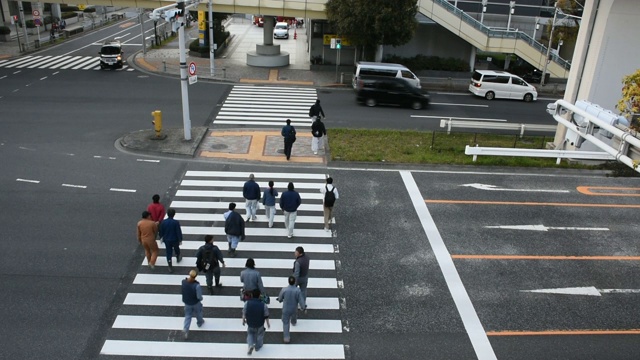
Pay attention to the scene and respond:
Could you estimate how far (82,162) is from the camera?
18031mm

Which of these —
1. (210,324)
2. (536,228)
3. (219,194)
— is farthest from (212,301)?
(536,228)

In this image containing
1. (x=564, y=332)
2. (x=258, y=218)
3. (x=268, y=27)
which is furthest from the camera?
(x=268, y=27)

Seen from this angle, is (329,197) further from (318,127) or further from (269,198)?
(318,127)

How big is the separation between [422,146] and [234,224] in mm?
11658

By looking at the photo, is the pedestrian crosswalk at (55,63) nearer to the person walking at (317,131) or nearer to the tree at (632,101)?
the person walking at (317,131)

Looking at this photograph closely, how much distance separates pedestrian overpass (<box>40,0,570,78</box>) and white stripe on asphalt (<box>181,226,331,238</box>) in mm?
23783

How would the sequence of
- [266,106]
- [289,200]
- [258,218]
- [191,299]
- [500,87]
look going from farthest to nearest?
[500,87], [266,106], [258,218], [289,200], [191,299]

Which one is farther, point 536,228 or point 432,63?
point 432,63

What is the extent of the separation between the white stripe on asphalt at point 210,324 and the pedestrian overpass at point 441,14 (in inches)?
1092

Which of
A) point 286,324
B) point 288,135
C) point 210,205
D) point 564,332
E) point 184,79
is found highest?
point 184,79

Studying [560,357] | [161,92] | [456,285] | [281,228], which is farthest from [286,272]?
[161,92]

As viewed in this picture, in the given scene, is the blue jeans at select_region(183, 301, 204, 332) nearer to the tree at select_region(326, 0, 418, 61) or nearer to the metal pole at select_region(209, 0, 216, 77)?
the tree at select_region(326, 0, 418, 61)

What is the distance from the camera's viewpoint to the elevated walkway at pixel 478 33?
34562mm

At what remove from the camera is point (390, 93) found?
28047 mm
